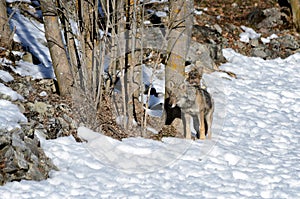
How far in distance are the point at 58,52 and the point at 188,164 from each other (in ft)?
11.4

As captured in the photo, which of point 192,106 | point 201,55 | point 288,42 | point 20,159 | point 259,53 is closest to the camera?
point 20,159

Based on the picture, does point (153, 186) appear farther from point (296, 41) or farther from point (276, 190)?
point (296, 41)

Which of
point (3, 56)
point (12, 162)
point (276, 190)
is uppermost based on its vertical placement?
point (3, 56)

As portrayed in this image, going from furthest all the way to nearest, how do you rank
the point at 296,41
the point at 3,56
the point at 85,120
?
the point at 296,41, the point at 3,56, the point at 85,120

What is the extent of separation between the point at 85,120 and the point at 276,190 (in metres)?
3.74

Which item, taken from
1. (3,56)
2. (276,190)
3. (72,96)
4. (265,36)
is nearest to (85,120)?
(72,96)

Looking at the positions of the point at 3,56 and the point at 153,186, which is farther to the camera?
the point at 3,56

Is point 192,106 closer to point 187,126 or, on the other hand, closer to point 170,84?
point 187,126

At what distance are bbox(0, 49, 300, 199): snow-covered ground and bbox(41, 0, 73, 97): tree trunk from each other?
120cm

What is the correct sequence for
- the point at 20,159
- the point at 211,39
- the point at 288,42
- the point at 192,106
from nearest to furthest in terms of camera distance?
1. the point at 20,159
2. the point at 192,106
3. the point at 211,39
4. the point at 288,42

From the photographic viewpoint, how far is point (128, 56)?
404 inches

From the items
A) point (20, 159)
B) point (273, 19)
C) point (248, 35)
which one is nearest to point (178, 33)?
point (20, 159)

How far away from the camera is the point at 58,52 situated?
9656 mm

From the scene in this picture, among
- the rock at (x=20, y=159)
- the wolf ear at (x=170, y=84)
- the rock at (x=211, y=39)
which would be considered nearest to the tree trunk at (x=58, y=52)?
the wolf ear at (x=170, y=84)
